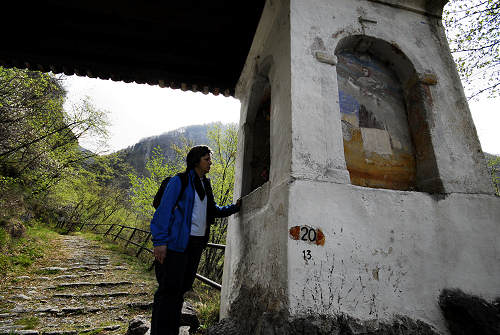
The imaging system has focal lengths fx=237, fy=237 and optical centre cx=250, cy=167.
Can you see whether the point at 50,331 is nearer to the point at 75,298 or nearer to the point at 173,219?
the point at 75,298

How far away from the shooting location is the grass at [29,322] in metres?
3.42

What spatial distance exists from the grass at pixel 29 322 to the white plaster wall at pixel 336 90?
14.8ft

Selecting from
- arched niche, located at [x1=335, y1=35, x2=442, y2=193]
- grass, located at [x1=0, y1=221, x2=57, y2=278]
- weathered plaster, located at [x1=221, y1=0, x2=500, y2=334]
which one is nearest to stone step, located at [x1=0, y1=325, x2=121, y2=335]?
weathered plaster, located at [x1=221, y1=0, x2=500, y2=334]

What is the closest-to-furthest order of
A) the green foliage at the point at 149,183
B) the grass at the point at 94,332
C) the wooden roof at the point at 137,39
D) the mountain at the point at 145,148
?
the wooden roof at the point at 137,39 < the grass at the point at 94,332 < the green foliage at the point at 149,183 < the mountain at the point at 145,148

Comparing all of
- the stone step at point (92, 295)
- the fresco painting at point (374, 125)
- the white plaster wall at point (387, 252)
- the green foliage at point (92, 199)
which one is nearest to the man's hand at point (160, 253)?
the white plaster wall at point (387, 252)

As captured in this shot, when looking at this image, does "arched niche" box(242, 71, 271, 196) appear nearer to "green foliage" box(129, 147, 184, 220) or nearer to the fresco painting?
the fresco painting

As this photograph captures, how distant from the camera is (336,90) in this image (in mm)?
2072

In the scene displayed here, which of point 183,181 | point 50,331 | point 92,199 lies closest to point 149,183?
point 50,331

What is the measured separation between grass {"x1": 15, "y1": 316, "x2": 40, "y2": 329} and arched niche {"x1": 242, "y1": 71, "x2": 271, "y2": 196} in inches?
145

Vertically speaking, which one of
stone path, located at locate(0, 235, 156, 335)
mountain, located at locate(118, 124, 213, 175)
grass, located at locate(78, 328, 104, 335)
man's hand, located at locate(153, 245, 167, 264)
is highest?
mountain, located at locate(118, 124, 213, 175)

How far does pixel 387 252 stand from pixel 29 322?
499 centimetres

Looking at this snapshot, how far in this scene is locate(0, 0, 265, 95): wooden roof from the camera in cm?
296

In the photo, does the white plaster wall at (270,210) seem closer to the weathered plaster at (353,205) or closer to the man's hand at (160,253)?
the weathered plaster at (353,205)

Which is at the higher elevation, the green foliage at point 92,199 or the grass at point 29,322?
the green foliage at point 92,199
